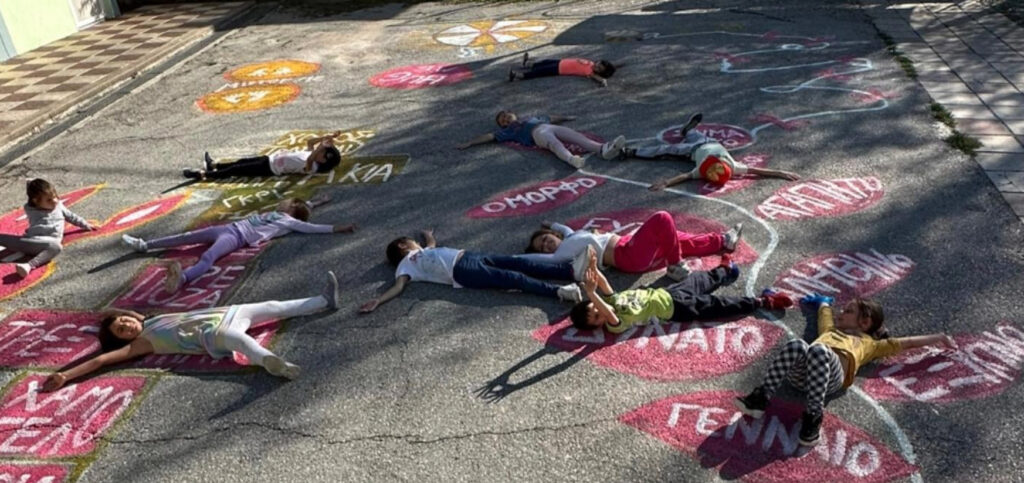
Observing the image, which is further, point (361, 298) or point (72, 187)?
point (72, 187)

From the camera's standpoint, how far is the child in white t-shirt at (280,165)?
A: 8070 millimetres

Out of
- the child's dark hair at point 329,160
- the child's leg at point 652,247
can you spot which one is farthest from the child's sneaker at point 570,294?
the child's dark hair at point 329,160

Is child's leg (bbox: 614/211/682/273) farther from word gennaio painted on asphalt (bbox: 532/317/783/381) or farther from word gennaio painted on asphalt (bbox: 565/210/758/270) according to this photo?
word gennaio painted on asphalt (bbox: 532/317/783/381)

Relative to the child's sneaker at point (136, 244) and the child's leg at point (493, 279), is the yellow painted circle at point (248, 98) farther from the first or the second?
the child's leg at point (493, 279)

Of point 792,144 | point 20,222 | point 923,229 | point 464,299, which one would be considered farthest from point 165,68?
point 923,229

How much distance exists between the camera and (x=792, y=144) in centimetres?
768

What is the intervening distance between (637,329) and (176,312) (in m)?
3.65

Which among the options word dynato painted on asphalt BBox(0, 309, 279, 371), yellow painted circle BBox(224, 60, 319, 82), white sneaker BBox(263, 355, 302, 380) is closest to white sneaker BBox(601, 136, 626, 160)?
word dynato painted on asphalt BBox(0, 309, 279, 371)

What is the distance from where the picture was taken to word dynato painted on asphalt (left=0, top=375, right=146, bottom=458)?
4418mm

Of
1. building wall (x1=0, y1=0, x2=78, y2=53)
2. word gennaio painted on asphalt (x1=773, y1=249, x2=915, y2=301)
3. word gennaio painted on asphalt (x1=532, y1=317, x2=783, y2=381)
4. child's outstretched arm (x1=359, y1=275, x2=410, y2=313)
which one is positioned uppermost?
building wall (x1=0, y1=0, x2=78, y2=53)

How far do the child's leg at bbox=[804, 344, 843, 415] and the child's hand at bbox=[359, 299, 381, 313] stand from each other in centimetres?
314

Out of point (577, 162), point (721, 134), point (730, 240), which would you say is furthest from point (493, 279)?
point (721, 134)

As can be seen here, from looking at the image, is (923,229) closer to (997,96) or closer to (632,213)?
(632,213)

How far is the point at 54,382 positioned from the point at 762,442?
4.65 m
